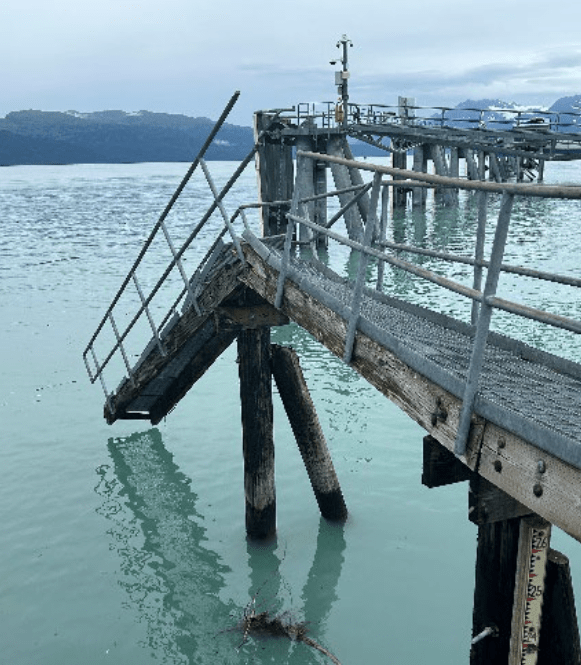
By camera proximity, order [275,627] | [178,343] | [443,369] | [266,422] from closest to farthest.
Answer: [443,369] → [275,627] → [266,422] → [178,343]

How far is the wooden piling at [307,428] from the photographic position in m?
8.14

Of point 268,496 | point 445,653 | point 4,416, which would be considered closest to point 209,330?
point 268,496

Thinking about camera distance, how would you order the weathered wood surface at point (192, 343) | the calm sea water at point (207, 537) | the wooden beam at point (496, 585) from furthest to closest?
the weathered wood surface at point (192, 343)
the calm sea water at point (207, 537)
the wooden beam at point (496, 585)

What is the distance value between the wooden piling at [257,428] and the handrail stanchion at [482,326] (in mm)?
4285

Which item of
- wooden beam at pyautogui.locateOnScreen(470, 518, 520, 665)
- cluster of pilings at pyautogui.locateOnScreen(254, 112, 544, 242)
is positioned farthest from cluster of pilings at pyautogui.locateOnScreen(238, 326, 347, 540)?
cluster of pilings at pyautogui.locateOnScreen(254, 112, 544, 242)

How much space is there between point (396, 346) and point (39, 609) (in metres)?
5.59

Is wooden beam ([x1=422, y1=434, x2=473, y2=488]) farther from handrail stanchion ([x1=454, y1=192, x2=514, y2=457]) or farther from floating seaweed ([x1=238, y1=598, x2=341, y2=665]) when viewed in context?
floating seaweed ([x1=238, y1=598, x2=341, y2=665])

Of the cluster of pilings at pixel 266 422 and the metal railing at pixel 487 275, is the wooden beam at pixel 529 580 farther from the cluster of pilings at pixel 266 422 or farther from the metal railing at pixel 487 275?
the cluster of pilings at pixel 266 422

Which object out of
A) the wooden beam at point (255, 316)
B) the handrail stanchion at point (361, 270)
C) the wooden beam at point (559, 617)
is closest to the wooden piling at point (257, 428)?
the wooden beam at point (255, 316)

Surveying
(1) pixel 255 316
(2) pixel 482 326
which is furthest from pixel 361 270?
(1) pixel 255 316

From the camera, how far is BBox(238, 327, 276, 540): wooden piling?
782 cm

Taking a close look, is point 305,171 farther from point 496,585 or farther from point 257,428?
point 496,585

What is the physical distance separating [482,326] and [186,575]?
623 cm

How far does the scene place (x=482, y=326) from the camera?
342 centimetres
